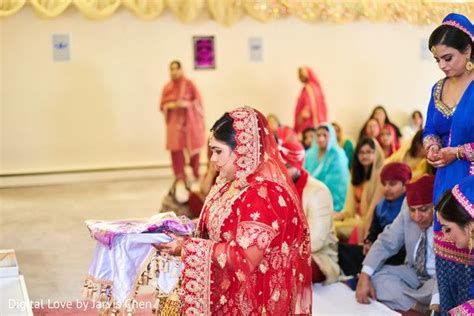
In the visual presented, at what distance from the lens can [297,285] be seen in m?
2.75

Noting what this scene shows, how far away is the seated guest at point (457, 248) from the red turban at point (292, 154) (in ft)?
5.16

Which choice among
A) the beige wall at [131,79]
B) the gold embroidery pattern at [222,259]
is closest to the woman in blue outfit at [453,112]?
the gold embroidery pattern at [222,259]

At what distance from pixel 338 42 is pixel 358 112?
1.00m

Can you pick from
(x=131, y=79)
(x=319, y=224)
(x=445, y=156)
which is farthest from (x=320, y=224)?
(x=131, y=79)

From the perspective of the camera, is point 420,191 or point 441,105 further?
point 420,191

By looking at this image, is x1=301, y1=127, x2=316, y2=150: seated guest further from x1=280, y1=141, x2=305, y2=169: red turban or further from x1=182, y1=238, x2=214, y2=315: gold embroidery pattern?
x1=182, y1=238, x2=214, y2=315: gold embroidery pattern

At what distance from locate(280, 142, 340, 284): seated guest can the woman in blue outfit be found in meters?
1.24

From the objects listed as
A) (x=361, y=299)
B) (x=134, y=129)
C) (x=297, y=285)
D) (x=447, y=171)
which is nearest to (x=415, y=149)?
(x=361, y=299)

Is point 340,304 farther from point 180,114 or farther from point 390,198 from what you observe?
point 180,114

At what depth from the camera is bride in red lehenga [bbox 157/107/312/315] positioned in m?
2.58

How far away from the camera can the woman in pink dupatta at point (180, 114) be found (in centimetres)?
863

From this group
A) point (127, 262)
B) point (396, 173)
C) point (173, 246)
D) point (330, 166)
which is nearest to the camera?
point (173, 246)

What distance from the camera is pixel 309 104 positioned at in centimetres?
953

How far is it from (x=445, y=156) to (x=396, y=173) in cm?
125
